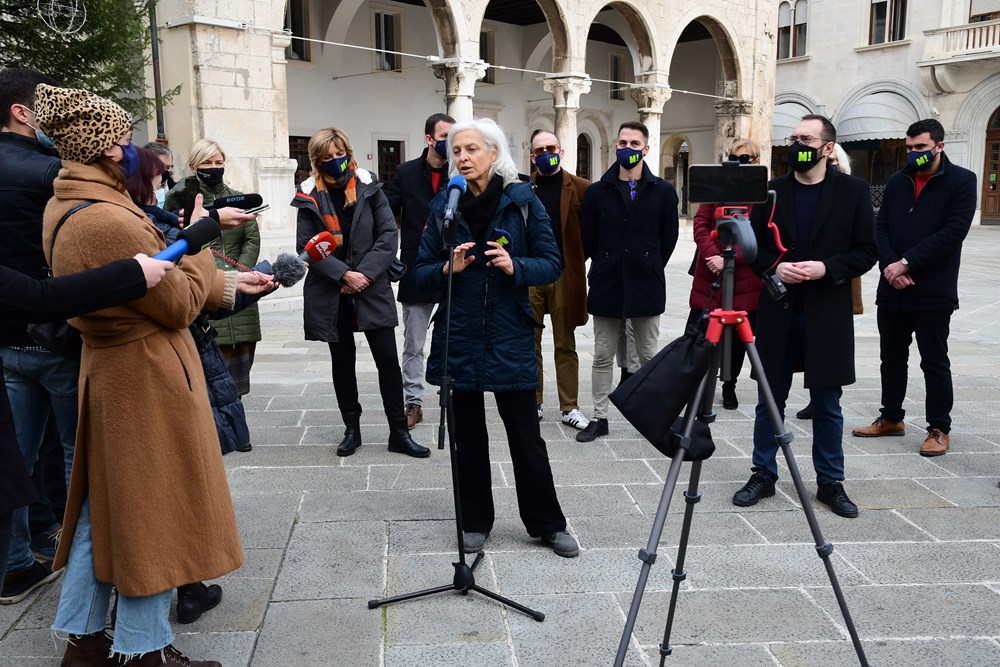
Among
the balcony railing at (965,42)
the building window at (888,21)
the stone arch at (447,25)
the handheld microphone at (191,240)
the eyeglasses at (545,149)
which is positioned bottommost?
the handheld microphone at (191,240)

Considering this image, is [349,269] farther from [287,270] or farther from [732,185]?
[732,185]

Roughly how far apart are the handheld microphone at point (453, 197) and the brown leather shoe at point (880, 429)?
11.6 ft

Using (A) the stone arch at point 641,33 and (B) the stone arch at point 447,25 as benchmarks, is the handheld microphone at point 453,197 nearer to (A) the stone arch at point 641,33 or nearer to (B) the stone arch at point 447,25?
(B) the stone arch at point 447,25

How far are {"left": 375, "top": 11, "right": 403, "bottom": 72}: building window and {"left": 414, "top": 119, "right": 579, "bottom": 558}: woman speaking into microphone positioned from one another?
720 inches

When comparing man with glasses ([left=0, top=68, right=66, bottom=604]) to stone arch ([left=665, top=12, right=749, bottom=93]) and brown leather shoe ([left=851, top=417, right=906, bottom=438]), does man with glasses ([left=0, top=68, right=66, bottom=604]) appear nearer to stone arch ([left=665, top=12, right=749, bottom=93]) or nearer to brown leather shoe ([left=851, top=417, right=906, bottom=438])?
brown leather shoe ([left=851, top=417, right=906, bottom=438])

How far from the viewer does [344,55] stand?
2033 centimetres

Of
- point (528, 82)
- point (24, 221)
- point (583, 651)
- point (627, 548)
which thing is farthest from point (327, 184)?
point (528, 82)

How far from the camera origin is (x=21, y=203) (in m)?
3.06

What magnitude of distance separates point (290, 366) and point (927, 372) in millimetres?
5053

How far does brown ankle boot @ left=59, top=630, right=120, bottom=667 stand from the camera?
2.63m

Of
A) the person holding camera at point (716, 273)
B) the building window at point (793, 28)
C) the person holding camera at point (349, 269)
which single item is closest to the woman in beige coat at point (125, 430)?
the person holding camera at point (349, 269)

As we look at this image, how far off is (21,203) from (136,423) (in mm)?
1130

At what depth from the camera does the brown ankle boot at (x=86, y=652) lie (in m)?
2.63

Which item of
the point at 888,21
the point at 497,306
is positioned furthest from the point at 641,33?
the point at 497,306
